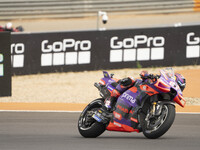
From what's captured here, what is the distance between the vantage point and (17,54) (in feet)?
65.5

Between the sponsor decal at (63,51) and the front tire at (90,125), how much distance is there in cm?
1045

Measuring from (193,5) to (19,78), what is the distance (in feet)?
42.2

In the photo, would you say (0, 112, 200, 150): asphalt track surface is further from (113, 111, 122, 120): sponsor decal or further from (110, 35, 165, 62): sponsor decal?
(110, 35, 165, 62): sponsor decal

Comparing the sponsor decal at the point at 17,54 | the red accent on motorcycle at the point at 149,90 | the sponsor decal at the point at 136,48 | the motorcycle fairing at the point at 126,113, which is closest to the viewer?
the red accent on motorcycle at the point at 149,90

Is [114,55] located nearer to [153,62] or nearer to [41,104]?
[153,62]

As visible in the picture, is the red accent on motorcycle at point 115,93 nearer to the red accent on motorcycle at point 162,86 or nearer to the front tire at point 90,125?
the front tire at point 90,125

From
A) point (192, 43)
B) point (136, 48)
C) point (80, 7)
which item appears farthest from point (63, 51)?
point (80, 7)

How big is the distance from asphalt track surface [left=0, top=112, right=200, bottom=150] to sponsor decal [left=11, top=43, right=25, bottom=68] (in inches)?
271

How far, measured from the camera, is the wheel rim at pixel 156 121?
873 cm

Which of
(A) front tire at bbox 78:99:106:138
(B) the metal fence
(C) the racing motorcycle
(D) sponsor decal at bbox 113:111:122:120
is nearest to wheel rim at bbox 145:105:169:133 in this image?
(C) the racing motorcycle

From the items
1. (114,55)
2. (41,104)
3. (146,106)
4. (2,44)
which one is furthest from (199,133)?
(114,55)

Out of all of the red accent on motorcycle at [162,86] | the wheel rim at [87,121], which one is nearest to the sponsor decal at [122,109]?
the wheel rim at [87,121]

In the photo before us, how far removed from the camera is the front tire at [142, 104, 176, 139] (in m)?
8.64

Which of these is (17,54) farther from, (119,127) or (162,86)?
(162,86)
